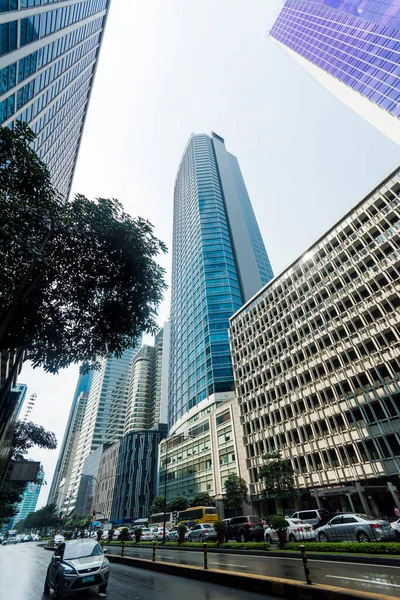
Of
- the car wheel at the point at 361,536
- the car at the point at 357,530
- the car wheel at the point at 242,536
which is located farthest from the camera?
the car wheel at the point at 242,536

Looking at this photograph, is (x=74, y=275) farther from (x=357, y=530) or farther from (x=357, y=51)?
(x=357, y=51)

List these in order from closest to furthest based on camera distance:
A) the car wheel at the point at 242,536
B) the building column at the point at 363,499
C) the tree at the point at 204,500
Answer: the car wheel at the point at 242,536, the building column at the point at 363,499, the tree at the point at 204,500

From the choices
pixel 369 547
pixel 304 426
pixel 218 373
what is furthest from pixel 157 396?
pixel 369 547

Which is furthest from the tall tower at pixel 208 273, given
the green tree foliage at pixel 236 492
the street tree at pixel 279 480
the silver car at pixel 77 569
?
the silver car at pixel 77 569

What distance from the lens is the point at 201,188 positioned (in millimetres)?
102125

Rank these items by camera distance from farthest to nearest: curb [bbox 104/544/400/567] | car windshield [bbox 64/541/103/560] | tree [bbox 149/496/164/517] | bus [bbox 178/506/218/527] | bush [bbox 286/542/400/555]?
tree [bbox 149/496/164/517]
bus [bbox 178/506/218/527]
bush [bbox 286/542/400/555]
curb [bbox 104/544/400/567]
car windshield [bbox 64/541/103/560]

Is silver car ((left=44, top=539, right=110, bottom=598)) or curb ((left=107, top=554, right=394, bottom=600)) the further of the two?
silver car ((left=44, top=539, right=110, bottom=598))

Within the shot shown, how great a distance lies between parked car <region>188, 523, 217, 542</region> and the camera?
26875mm

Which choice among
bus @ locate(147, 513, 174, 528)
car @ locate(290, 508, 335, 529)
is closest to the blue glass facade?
car @ locate(290, 508, 335, 529)

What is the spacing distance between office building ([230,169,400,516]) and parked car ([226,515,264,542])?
32.3ft

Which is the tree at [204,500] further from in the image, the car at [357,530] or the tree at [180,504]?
the car at [357,530]

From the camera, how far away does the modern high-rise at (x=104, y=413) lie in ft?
438

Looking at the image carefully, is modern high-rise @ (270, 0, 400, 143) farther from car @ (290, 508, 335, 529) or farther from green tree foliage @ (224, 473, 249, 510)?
green tree foliage @ (224, 473, 249, 510)

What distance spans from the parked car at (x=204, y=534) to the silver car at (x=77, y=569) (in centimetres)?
2131
